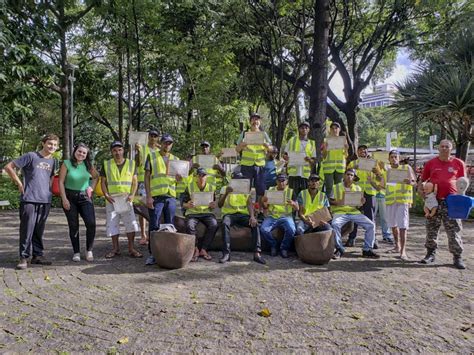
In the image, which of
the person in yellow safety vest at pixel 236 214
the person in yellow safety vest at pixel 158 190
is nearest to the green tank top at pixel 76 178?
the person in yellow safety vest at pixel 158 190

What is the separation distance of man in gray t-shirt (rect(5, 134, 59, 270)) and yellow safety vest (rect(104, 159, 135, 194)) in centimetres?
81

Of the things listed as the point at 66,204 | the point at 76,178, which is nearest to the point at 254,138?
the point at 76,178

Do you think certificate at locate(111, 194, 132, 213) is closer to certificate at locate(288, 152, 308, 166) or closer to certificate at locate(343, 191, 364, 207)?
certificate at locate(288, 152, 308, 166)

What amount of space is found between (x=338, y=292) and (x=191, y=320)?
187 centimetres

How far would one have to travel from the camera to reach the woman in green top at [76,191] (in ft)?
19.1

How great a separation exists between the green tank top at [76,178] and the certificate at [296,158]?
11.4 ft

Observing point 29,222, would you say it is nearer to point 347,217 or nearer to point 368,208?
point 347,217

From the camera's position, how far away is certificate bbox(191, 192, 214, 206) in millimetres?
6305

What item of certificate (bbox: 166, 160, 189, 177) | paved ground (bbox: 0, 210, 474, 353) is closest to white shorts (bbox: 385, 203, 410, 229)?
paved ground (bbox: 0, 210, 474, 353)

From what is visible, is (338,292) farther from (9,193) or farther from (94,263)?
(9,193)

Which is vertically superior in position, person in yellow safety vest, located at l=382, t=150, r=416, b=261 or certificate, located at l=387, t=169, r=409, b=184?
certificate, located at l=387, t=169, r=409, b=184

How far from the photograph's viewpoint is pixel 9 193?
15461 millimetres

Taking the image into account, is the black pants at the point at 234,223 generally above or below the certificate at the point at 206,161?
below

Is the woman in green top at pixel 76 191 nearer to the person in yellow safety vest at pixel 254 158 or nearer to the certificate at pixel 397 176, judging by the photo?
the person in yellow safety vest at pixel 254 158
